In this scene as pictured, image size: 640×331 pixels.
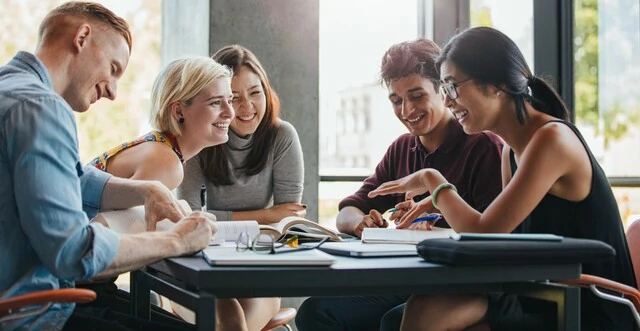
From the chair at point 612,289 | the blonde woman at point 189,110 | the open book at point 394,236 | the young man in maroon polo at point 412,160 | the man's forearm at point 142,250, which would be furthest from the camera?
the blonde woman at point 189,110

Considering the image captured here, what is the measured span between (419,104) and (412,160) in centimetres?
25

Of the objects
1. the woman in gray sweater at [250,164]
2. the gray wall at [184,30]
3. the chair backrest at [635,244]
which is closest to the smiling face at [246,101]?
the woman in gray sweater at [250,164]

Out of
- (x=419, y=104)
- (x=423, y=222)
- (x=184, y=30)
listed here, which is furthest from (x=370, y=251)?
(x=184, y=30)

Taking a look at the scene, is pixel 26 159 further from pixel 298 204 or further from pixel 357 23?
pixel 357 23

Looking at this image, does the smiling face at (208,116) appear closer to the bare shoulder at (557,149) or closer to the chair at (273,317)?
the chair at (273,317)

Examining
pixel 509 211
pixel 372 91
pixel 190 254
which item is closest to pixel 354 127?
pixel 372 91

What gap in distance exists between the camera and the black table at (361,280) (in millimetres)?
1430

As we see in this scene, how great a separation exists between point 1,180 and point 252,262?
0.57 meters

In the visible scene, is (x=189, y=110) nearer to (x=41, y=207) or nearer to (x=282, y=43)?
(x=282, y=43)

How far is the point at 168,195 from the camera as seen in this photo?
2.14 metres

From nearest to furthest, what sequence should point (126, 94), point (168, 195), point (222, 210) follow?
point (168, 195), point (222, 210), point (126, 94)

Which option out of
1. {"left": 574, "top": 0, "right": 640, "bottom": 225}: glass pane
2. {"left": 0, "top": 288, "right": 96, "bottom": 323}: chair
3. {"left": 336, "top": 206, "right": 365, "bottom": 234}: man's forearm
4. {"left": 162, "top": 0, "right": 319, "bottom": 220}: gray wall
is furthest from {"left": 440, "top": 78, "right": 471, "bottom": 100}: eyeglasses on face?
{"left": 574, "top": 0, "right": 640, "bottom": 225}: glass pane

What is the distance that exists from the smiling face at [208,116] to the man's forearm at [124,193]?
78 cm

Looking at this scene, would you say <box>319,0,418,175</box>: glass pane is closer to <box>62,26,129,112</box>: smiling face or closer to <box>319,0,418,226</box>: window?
<box>319,0,418,226</box>: window
